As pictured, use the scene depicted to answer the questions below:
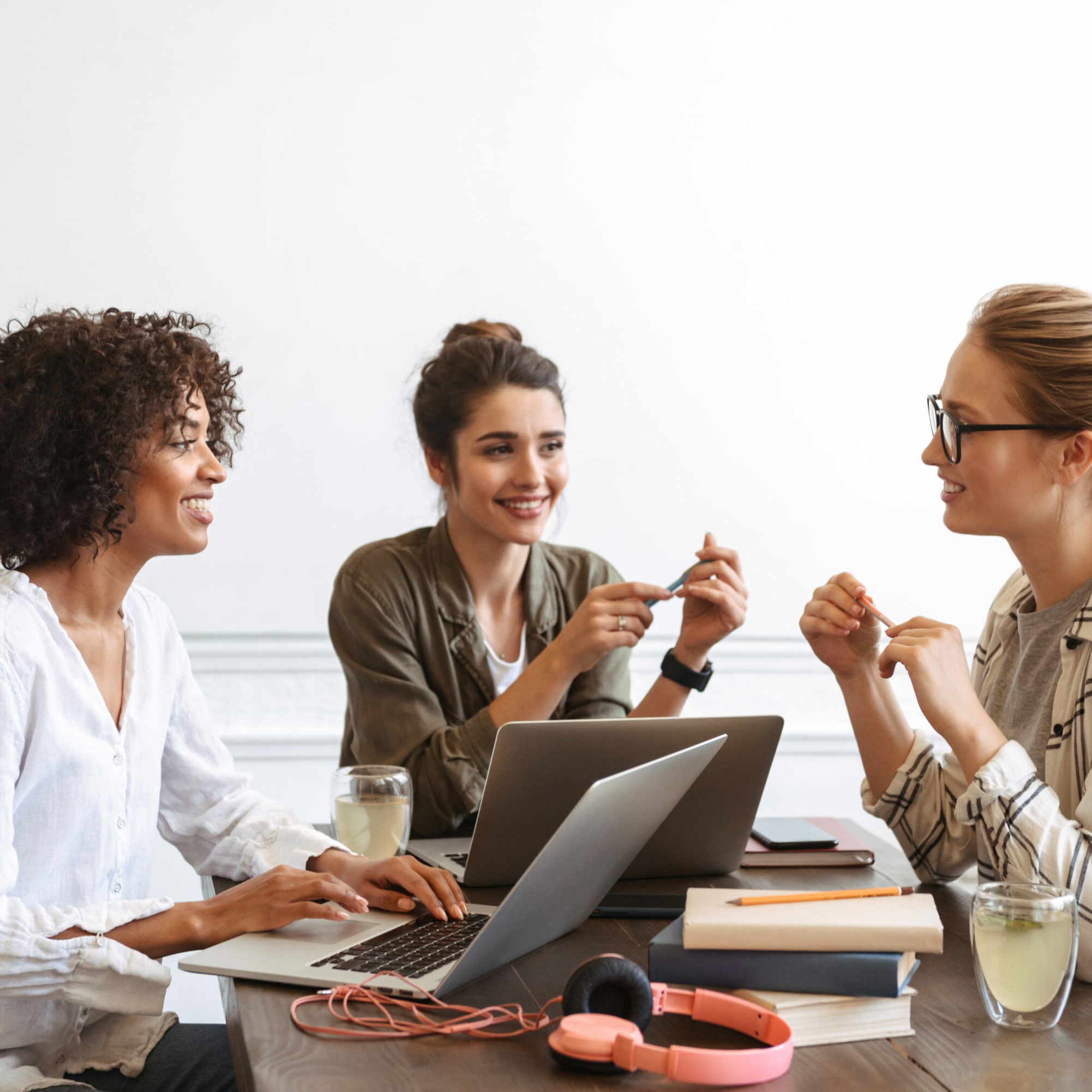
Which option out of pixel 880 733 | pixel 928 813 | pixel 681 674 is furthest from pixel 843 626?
pixel 681 674

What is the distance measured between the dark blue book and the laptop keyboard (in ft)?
0.70

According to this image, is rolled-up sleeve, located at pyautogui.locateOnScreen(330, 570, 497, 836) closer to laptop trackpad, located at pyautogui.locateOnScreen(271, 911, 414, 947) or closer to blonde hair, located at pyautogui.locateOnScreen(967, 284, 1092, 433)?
laptop trackpad, located at pyautogui.locateOnScreen(271, 911, 414, 947)

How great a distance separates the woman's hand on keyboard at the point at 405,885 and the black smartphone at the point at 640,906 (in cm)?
15

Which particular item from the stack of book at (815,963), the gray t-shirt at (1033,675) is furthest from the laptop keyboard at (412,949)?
the gray t-shirt at (1033,675)

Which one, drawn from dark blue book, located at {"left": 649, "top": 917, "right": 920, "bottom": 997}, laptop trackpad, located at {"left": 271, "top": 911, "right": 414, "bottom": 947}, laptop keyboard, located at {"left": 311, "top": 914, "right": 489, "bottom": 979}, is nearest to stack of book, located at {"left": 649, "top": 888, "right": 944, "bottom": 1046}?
dark blue book, located at {"left": 649, "top": 917, "right": 920, "bottom": 997}

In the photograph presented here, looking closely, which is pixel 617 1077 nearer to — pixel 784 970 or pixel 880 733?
pixel 784 970

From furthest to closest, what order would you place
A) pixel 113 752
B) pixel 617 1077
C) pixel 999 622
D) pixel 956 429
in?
1. pixel 999 622
2. pixel 956 429
3. pixel 113 752
4. pixel 617 1077

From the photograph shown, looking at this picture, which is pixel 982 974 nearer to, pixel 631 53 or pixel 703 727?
pixel 703 727

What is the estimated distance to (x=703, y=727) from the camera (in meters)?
1.28

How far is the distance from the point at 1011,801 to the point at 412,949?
0.61 metres

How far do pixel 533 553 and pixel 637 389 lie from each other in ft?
3.54

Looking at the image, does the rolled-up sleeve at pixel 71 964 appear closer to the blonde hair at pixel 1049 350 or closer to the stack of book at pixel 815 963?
the stack of book at pixel 815 963

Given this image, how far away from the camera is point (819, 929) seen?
913mm

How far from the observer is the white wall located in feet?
9.70
